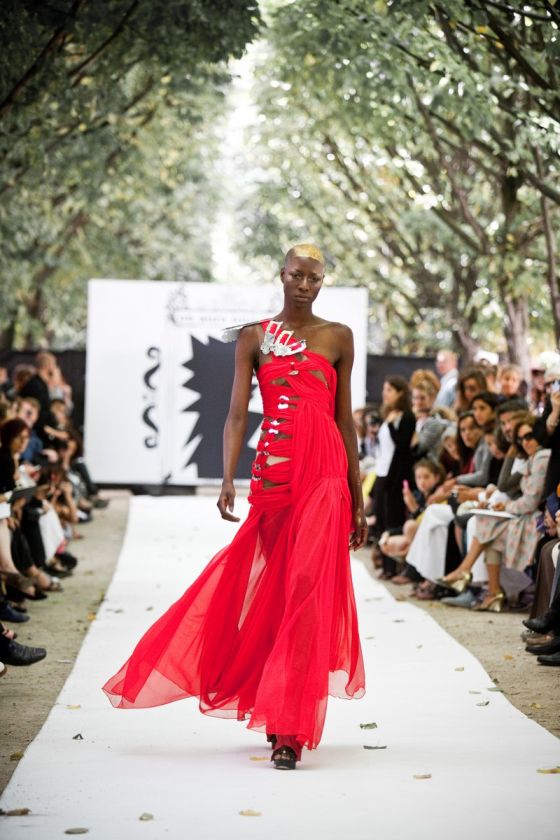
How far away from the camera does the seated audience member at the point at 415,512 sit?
40.6 ft

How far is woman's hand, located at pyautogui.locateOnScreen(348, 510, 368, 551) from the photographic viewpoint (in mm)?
5973

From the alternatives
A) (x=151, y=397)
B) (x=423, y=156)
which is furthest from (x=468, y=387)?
(x=423, y=156)

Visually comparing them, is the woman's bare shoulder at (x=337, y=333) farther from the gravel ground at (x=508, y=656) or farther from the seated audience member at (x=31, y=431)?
the seated audience member at (x=31, y=431)

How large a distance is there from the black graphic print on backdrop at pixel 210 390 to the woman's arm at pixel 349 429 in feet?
43.0

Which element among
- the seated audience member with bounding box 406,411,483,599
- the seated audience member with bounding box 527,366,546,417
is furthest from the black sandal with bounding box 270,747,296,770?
the seated audience member with bounding box 527,366,546,417

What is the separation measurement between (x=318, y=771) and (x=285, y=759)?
0.12 m

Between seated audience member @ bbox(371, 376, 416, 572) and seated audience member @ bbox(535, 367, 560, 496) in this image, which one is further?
seated audience member @ bbox(371, 376, 416, 572)

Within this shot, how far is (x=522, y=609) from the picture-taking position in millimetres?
10695

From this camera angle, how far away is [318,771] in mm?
5418

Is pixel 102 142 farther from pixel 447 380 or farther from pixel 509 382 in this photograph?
pixel 509 382

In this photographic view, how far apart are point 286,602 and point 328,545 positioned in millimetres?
269

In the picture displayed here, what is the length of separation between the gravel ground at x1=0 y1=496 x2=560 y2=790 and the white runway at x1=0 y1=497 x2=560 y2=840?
4.2 inches


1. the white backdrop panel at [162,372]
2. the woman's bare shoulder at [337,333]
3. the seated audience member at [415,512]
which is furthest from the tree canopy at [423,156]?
the woman's bare shoulder at [337,333]

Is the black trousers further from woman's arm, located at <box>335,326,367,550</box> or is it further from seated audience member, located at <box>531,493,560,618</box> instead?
woman's arm, located at <box>335,326,367,550</box>
